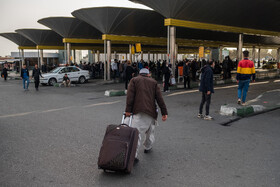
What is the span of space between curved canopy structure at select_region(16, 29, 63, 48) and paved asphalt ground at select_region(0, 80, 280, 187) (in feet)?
108

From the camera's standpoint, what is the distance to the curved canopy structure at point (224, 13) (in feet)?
57.5

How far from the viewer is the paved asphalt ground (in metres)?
3.76

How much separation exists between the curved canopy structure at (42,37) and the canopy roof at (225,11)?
24.1 meters

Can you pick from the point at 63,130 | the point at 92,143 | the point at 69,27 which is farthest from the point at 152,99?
the point at 69,27

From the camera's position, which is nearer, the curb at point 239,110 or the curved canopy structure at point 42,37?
the curb at point 239,110

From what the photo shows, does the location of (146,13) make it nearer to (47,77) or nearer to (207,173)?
(47,77)

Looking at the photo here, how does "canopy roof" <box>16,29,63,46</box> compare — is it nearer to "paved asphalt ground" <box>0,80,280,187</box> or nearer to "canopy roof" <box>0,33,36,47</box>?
"canopy roof" <box>0,33,36,47</box>

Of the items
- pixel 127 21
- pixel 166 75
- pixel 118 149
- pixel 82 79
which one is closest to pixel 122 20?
pixel 127 21

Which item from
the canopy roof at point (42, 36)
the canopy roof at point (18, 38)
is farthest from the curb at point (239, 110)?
the canopy roof at point (18, 38)

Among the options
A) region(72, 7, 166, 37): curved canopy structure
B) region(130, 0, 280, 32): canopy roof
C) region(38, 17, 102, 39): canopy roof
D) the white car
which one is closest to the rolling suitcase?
region(130, 0, 280, 32): canopy roof

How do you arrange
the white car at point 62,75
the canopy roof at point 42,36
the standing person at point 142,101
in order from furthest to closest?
1. the canopy roof at point 42,36
2. the white car at point 62,75
3. the standing person at point 142,101

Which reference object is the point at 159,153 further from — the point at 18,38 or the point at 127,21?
the point at 18,38

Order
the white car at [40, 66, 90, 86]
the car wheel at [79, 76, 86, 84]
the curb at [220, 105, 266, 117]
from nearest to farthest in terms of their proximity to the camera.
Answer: the curb at [220, 105, 266, 117], the white car at [40, 66, 90, 86], the car wheel at [79, 76, 86, 84]

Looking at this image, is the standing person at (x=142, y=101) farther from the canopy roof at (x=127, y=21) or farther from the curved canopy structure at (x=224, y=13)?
the canopy roof at (x=127, y=21)
